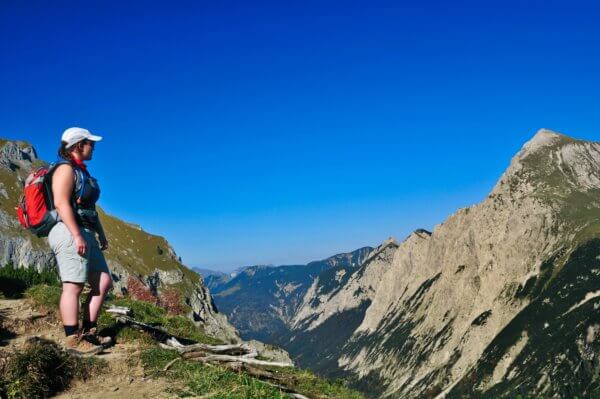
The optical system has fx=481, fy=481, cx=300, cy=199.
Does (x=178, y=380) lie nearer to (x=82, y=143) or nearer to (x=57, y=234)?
(x=57, y=234)

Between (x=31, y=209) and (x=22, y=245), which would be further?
(x=22, y=245)

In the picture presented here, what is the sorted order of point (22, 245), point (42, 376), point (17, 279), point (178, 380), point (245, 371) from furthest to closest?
1. point (22, 245)
2. point (17, 279)
3. point (245, 371)
4. point (178, 380)
5. point (42, 376)

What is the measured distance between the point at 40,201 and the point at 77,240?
4.16ft

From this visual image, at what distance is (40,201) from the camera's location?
10.1 m

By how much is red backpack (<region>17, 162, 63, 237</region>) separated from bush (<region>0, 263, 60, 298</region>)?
25.6 ft

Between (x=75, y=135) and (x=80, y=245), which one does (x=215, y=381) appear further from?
(x=75, y=135)

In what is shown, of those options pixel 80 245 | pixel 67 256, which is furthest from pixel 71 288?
pixel 80 245

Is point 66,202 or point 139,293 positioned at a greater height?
point 66,202

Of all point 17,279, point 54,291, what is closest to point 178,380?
point 54,291

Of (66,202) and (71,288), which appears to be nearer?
(66,202)

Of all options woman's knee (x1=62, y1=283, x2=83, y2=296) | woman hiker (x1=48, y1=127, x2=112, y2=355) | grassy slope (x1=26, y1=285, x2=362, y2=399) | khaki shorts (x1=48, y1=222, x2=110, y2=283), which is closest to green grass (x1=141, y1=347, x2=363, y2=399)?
grassy slope (x1=26, y1=285, x2=362, y2=399)

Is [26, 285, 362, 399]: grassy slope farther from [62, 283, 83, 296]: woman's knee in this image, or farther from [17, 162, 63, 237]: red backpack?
[17, 162, 63, 237]: red backpack

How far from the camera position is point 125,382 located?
382 inches

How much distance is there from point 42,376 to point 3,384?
670 mm
